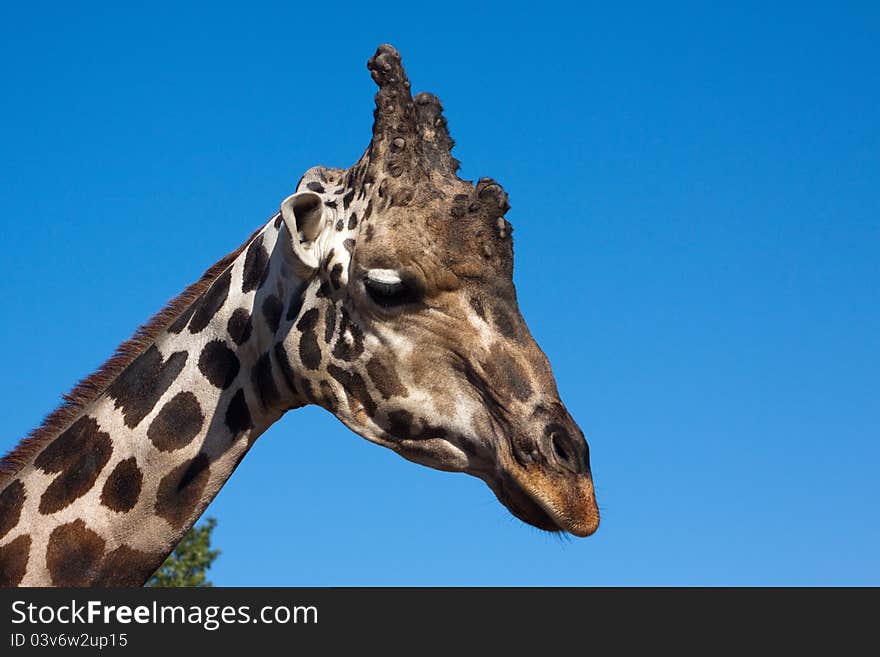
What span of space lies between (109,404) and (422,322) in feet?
7.35

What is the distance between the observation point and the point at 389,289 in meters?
6.78

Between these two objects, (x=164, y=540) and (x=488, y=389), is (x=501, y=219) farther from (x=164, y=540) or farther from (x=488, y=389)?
(x=164, y=540)

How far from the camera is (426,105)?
7.95 meters

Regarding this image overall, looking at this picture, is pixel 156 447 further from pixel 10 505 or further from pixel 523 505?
pixel 523 505

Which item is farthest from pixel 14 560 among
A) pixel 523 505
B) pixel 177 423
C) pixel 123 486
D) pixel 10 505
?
pixel 523 505

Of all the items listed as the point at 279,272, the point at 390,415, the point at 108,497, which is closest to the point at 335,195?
the point at 279,272

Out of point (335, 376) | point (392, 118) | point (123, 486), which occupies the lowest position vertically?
point (123, 486)

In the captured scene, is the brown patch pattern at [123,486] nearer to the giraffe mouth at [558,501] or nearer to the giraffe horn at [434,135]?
the giraffe mouth at [558,501]

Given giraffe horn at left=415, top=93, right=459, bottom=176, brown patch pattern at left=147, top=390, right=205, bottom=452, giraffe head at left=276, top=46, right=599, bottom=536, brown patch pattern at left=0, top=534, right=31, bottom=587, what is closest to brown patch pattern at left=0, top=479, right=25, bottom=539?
brown patch pattern at left=0, top=534, right=31, bottom=587

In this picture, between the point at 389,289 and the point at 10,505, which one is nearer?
the point at 389,289

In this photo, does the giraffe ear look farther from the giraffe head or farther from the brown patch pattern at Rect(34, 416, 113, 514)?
the brown patch pattern at Rect(34, 416, 113, 514)

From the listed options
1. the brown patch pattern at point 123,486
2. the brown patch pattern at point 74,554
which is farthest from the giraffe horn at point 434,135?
the brown patch pattern at point 74,554

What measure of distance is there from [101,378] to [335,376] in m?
1.86

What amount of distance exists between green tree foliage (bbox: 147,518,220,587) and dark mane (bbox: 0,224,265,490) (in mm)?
20558
